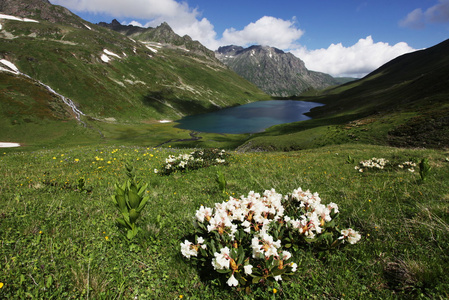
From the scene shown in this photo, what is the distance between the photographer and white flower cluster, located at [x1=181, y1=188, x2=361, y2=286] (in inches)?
119

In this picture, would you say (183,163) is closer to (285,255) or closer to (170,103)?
(285,255)

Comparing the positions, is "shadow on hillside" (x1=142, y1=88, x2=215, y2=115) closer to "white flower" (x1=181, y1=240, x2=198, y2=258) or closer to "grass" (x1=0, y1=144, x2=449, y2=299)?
"grass" (x1=0, y1=144, x2=449, y2=299)

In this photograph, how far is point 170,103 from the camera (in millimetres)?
171000

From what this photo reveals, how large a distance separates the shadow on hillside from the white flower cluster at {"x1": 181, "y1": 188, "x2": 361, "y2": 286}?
15961 cm

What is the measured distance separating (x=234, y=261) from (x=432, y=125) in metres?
47.5

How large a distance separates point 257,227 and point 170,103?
179 metres

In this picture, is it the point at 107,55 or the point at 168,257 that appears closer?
the point at 168,257

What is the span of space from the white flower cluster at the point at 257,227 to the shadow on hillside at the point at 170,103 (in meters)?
160

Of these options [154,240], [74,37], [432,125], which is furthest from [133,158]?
[74,37]

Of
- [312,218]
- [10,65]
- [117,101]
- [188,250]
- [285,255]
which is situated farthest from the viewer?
[117,101]

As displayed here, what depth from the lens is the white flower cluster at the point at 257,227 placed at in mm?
3031

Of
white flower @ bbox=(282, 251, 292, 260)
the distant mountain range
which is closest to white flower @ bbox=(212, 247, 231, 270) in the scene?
white flower @ bbox=(282, 251, 292, 260)

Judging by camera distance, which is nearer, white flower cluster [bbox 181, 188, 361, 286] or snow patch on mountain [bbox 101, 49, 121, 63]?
white flower cluster [bbox 181, 188, 361, 286]

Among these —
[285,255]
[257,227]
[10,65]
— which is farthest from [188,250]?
[10,65]
